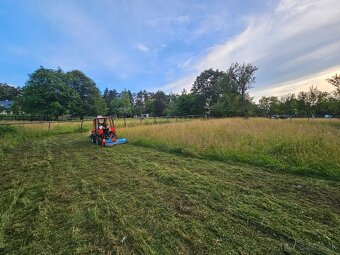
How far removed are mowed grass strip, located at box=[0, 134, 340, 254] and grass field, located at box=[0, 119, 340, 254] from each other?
1cm

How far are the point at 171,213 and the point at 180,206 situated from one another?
0.27 metres

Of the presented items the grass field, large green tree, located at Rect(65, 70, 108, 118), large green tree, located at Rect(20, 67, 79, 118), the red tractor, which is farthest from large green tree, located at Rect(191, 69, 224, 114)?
the grass field

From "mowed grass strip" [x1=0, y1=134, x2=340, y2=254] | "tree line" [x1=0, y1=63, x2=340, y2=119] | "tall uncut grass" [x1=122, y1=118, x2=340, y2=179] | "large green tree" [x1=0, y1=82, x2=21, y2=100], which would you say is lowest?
"mowed grass strip" [x1=0, y1=134, x2=340, y2=254]

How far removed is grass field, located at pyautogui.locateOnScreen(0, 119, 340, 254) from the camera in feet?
7.61

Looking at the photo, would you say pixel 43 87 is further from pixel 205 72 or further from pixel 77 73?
pixel 205 72

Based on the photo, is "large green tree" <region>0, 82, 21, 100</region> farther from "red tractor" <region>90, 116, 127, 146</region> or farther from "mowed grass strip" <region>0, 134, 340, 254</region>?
"mowed grass strip" <region>0, 134, 340, 254</region>

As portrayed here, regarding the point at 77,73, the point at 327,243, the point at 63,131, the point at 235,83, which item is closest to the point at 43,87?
the point at 77,73

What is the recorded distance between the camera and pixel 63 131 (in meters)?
18.8

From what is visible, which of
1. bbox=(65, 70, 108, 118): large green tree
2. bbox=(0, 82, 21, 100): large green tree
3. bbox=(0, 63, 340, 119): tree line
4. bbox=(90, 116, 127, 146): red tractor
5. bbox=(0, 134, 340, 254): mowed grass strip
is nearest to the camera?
bbox=(0, 134, 340, 254): mowed grass strip

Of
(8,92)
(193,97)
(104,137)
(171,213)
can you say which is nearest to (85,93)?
(193,97)

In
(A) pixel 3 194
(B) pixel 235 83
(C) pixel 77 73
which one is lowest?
(A) pixel 3 194

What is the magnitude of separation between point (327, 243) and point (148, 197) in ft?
8.72

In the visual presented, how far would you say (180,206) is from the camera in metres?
3.25

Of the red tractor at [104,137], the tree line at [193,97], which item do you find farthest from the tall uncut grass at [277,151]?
the tree line at [193,97]
